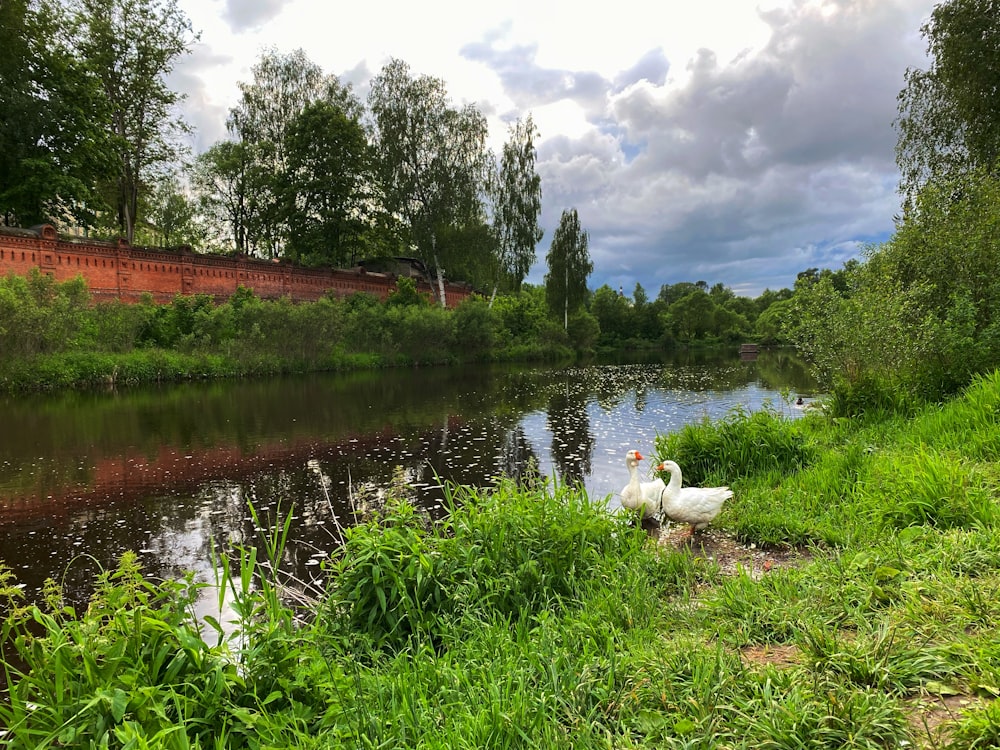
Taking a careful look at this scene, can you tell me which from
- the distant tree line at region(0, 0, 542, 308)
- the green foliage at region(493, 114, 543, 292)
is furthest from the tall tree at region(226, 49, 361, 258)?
the green foliage at region(493, 114, 543, 292)

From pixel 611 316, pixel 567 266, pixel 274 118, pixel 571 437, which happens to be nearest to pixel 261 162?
pixel 274 118

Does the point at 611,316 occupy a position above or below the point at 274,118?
below

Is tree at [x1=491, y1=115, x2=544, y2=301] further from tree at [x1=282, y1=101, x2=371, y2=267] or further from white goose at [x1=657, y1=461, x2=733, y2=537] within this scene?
white goose at [x1=657, y1=461, x2=733, y2=537]

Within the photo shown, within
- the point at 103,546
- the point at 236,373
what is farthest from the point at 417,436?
the point at 236,373

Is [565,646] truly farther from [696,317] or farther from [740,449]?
[696,317]

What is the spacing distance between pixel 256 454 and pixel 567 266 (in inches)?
1636

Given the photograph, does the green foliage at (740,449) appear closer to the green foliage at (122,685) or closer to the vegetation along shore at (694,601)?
the vegetation along shore at (694,601)

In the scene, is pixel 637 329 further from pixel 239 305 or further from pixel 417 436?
pixel 417 436

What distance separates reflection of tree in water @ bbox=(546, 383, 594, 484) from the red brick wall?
22635 mm

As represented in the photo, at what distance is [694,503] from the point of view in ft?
18.5

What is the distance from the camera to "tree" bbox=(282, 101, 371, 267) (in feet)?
121

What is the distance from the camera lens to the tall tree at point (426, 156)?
35.0 m

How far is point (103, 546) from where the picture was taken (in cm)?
666

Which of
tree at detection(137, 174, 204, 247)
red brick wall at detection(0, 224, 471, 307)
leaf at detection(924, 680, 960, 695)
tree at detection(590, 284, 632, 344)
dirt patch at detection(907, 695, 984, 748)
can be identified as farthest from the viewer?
tree at detection(590, 284, 632, 344)
